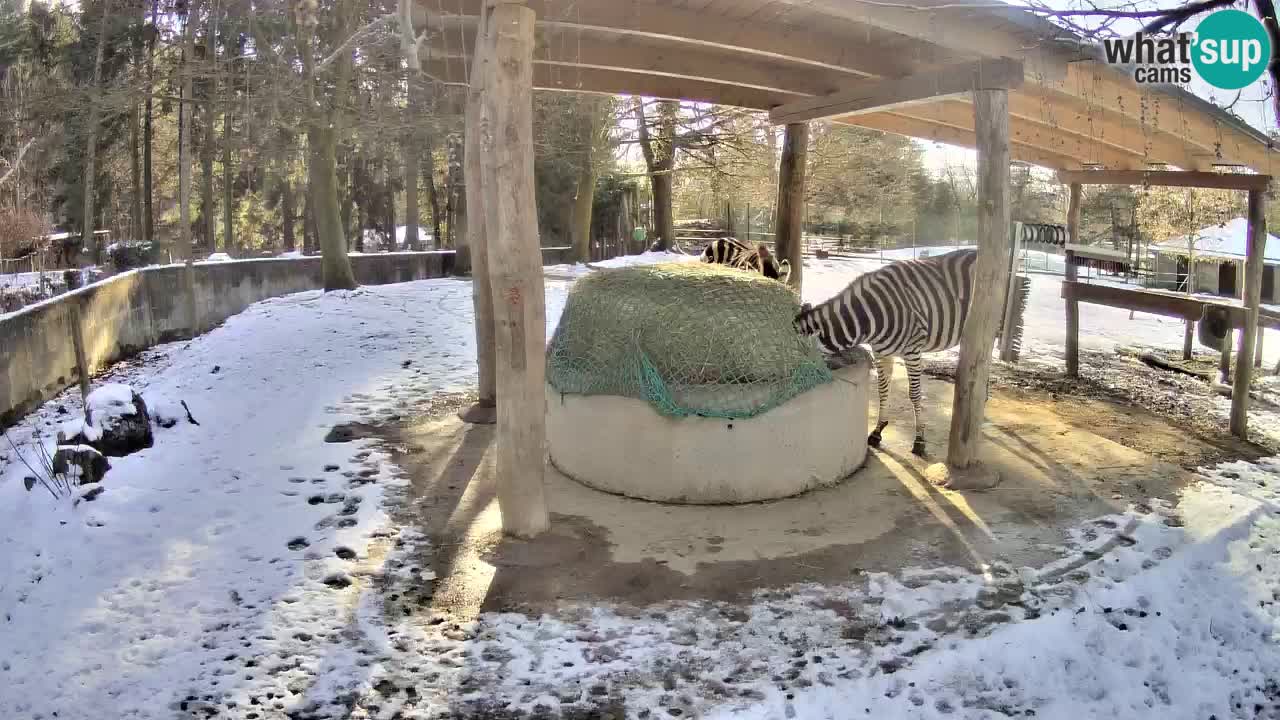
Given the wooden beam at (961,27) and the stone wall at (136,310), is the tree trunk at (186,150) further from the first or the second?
the wooden beam at (961,27)

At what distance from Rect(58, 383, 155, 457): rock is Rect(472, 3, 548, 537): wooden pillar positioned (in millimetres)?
3387

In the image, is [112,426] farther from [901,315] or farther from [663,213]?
[663,213]

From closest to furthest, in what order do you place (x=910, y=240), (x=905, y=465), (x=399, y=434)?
(x=905, y=465), (x=399, y=434), (x=910, y=240)

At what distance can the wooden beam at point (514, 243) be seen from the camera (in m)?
4.84

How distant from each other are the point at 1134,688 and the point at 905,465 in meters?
3.26

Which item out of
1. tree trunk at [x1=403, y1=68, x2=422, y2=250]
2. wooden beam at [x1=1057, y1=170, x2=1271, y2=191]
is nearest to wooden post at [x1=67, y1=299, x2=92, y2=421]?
tree trunk at [x1=403, y1=68, x2=422, y2=250]

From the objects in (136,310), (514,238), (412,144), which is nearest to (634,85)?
(514,238)

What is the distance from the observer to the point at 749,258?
10305 mm

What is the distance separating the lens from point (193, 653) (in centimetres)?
382

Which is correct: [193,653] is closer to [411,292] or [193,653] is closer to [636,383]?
[636,383]

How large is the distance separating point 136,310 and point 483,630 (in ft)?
35.6

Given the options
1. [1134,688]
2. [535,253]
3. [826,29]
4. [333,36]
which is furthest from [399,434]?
[333,36]

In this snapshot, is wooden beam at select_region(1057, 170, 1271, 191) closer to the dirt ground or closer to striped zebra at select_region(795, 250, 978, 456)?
the dirt ground

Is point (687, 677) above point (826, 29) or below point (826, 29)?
below
